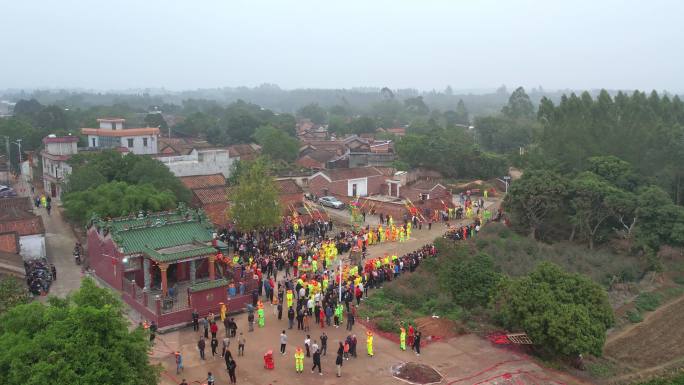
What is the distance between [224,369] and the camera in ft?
59.7

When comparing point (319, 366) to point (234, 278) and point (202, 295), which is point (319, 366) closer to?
point (202, 295)

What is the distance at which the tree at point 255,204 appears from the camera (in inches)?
1211

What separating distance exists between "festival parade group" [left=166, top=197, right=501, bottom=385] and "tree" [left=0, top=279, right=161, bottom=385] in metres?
3.45

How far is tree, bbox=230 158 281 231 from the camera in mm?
Result: 30750

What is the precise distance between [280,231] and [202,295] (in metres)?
11.1

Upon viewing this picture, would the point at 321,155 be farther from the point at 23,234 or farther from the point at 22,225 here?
the point at 23,234

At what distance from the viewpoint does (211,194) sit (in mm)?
36875

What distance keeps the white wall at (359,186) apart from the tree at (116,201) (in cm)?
1687

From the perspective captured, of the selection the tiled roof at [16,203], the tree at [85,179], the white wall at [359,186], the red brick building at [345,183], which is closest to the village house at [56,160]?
the tiled roof at [16,203]

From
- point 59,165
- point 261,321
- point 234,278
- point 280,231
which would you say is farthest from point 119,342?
point 59,165

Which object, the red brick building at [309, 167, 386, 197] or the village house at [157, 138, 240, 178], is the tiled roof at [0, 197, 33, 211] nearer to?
the village house at [157, 138, 240, 178]

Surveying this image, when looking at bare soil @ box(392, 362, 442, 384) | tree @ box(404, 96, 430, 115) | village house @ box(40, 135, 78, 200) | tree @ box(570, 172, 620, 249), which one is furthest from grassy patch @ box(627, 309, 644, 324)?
tree @ box(404, 96, 430, 115)

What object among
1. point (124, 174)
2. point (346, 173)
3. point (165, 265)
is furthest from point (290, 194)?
point (165, 265)

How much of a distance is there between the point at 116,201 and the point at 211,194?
748 cm
